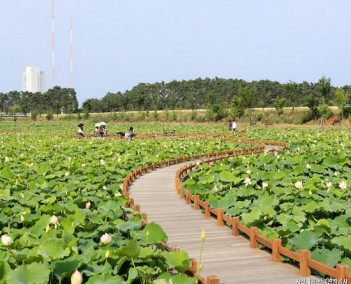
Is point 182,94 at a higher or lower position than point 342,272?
higher

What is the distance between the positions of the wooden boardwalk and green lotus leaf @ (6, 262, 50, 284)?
1.96m

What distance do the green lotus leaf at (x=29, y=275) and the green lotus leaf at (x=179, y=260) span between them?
107 centimetres

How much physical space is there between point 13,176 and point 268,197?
17.4 feet

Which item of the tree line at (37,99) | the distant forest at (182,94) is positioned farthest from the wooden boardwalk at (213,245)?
the tree line at (37,99)

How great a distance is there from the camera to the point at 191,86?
91.2 metres

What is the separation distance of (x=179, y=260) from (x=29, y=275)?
1229mm

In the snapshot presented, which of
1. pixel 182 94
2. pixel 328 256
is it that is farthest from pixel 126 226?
pixel 182 94

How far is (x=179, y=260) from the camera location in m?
3.63

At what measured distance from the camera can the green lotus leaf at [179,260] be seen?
3633 mm

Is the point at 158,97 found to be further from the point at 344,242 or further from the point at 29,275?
the point at 29,275

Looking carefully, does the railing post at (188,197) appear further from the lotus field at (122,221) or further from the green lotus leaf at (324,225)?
the green lotus leaf at (324,225)

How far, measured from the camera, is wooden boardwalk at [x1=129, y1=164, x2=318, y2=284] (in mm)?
4473

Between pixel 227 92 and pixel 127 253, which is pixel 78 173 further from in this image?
pixel 227 92

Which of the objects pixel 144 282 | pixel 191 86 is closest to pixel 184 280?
pixel 144 282
